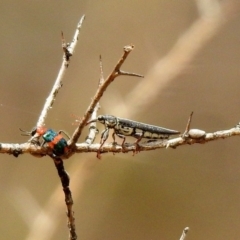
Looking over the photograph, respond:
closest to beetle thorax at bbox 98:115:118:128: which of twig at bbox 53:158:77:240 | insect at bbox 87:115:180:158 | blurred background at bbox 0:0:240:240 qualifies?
insect at bbox 87:115:180:158

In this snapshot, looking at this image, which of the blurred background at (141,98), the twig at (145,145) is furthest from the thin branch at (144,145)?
the blurred background at (141,98)

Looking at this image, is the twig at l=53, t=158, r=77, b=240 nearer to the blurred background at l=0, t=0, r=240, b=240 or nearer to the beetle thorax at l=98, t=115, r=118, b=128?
the beetle thorax at l=98, t=115, r=118, b=128

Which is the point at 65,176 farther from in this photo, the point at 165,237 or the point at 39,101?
the point at 165,237

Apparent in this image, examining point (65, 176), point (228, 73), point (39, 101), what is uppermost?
point (228, 73)

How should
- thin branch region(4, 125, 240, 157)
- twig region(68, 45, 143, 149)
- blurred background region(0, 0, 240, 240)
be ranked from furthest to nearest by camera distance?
blurred background region(0, 0, 240, 240), thin branch region(4, 125, 240, 157), twig region(68, 45, 143, 149)

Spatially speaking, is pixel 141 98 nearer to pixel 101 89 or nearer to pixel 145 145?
pixel 145 145

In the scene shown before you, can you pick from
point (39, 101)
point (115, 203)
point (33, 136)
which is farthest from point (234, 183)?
point (33, 136)

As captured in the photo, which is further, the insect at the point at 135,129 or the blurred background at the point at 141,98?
the blurred background at the point at 141,98

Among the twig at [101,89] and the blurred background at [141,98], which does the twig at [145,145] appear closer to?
the twig at [101,89]
